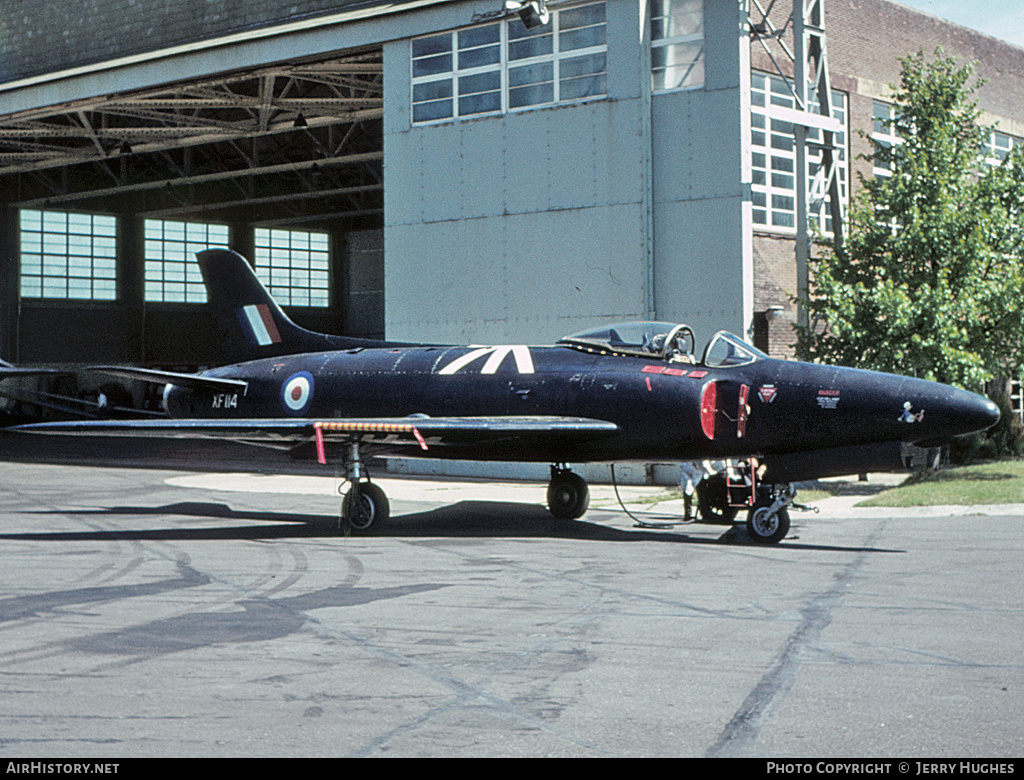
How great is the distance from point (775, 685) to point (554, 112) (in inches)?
766

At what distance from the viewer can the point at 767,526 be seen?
539 inches

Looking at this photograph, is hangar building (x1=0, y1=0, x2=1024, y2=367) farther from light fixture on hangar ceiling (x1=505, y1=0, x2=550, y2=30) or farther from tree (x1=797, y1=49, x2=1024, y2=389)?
tree (x1=797, y1=49, x2=1024, y2=389)

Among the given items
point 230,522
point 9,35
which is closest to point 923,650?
point 230,522

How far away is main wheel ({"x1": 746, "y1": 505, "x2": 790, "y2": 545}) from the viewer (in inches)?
537

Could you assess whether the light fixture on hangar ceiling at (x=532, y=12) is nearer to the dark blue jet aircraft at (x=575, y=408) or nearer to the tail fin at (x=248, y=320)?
the tail fin at (x=248, y=320)

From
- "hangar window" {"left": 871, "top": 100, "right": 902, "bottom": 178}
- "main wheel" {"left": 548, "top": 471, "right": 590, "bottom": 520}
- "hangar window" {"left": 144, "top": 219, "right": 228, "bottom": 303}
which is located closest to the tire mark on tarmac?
"main wheel" {"left": 548, "top": 471, "right": 590, "bottom": 520}

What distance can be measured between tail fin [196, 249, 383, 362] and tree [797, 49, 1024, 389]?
907 cm

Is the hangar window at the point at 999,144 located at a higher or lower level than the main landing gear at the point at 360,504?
higher

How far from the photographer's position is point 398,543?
14094mm

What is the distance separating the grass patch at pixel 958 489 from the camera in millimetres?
18094

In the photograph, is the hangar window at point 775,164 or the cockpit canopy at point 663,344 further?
the hangar window at point 775,164

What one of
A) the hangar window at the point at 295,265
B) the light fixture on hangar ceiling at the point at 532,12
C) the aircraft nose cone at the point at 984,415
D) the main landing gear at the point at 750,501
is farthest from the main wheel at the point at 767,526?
the hangar window at the point at 295,265

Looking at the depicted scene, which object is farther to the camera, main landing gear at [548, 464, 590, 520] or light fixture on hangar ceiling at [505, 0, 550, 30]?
light fixture on hangar ceiling at [505, 0, 550, 30]

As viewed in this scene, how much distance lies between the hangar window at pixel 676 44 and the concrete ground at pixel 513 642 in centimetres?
1127
